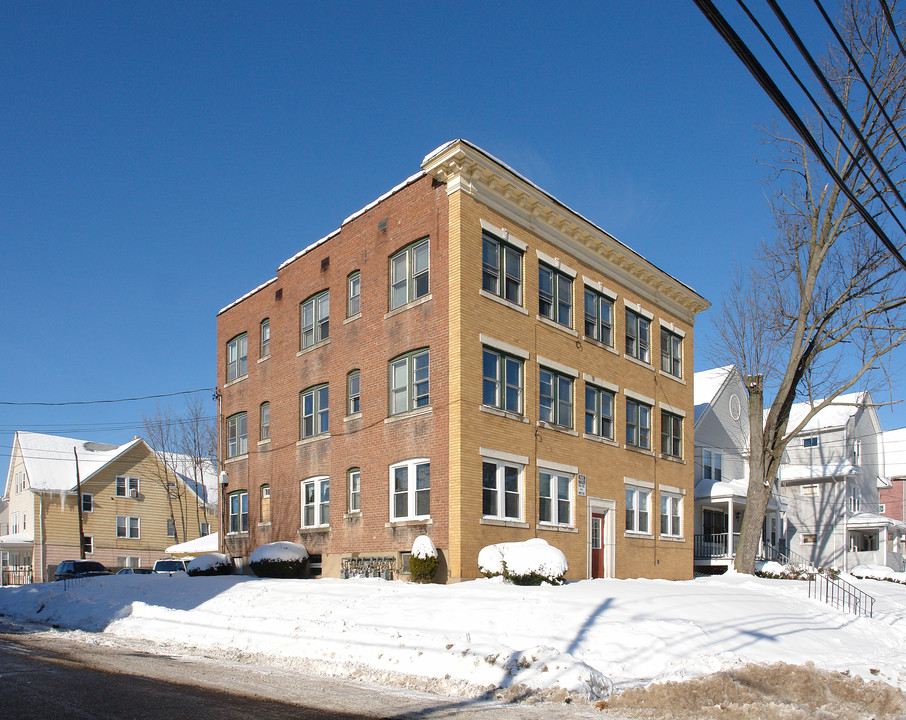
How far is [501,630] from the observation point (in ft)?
45.3

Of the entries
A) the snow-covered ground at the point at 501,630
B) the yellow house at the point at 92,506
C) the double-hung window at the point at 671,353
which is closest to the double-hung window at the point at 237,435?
the snow-covered ground at the point at 501,630

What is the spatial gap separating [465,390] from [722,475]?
74.1ft

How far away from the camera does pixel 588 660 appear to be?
41.1 feet

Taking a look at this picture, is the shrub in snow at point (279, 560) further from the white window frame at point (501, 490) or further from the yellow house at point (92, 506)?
the yellow house at point (92, 506)

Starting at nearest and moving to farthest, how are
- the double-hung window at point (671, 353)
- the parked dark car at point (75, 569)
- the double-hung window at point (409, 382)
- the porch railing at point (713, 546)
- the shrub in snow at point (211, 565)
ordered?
the double-hung window at point (409, 382), the shrub in snow at point (211, 565), the double-hung window at point (671, 353), the porch railing at point (713, 546), the parked dark car at point (75, 569)

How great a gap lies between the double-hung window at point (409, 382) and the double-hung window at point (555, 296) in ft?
13.9

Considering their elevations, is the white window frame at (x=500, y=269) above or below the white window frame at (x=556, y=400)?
above

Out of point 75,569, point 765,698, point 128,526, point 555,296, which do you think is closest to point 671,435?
point 555,296

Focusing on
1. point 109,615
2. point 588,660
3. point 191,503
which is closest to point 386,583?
point 109,615

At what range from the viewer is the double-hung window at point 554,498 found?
24.2 meters

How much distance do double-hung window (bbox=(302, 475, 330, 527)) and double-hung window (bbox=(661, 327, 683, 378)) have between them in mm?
13717

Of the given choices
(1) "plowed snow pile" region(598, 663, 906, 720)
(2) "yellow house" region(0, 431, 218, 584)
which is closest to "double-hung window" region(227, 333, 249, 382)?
(2) "yellow house" region(0, 431, 218, 584)

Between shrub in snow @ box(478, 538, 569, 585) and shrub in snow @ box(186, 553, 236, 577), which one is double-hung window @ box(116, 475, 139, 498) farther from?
shrub in snow @ box(478, 538, 569, 585)

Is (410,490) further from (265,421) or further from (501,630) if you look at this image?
(265,421)
